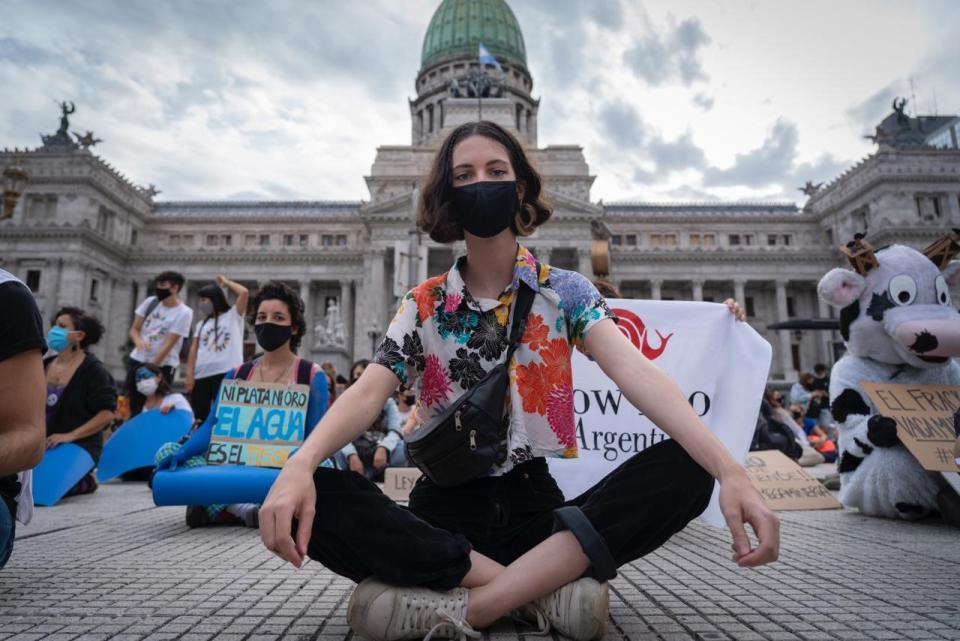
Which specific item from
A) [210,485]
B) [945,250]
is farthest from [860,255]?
[210,485]

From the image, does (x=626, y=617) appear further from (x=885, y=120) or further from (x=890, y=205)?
(x=885, y=120)

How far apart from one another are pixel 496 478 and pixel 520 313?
65 cm

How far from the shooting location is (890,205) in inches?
1500

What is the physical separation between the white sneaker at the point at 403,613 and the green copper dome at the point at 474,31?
199ft

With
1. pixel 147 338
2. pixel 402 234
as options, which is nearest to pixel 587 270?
pixel 402 234

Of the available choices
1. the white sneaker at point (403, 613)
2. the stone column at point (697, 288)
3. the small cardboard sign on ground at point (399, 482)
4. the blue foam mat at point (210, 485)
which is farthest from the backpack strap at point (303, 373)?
the stone column at point (697, 288)

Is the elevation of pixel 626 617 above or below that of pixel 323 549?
below

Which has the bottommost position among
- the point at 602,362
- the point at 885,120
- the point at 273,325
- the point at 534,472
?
the point at 534,472

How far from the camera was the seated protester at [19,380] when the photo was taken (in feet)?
7.18

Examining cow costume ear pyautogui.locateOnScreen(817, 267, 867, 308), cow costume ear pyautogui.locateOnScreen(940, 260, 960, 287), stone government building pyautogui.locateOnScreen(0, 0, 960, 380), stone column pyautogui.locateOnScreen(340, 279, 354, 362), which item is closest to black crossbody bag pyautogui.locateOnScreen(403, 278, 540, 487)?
cow costume ear pyautogui.locateOnScreen(817, 267, 867, 308)

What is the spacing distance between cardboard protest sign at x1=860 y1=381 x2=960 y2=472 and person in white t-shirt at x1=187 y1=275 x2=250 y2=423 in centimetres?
658

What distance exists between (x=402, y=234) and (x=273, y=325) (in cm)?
3404

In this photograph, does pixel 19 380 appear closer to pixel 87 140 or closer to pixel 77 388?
pixel 77 388

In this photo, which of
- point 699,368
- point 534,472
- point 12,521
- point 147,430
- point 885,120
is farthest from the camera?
point 885,120
